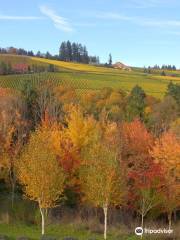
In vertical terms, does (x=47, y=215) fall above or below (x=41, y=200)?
below

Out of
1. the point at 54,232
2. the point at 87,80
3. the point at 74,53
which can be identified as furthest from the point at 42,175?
the point at 74,53

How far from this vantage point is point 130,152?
47.0m

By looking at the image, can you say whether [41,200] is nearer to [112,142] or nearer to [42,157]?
[42,157]

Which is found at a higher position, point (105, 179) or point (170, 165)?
point (105, 179)

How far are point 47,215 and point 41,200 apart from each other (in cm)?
525

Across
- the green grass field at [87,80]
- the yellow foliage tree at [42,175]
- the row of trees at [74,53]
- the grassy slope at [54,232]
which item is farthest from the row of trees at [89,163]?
the row of trees at [74,53]

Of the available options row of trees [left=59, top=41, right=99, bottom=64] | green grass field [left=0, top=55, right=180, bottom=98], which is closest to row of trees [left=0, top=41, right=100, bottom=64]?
row of trees [left=59, top=41, right=99, bottom=64]

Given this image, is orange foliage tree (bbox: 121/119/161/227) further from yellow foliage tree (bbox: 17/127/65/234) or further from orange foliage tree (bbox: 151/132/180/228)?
yellow foliage tree (bbox: 17/127/65/234)

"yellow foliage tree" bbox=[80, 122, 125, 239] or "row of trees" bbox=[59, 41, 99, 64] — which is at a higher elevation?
"row of trees" bbox=[59, 41, 99, 64]

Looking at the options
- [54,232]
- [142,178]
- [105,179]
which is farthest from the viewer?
[142,178]

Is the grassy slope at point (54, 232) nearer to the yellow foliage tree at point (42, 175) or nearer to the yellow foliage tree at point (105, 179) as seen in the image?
the yellow foliage tree at point (42, 175)

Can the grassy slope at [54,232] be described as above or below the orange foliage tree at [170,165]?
below

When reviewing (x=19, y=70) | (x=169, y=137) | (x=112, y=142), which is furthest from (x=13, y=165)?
(x=19, y=70)

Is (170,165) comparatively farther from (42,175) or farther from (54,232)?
(42,175)
